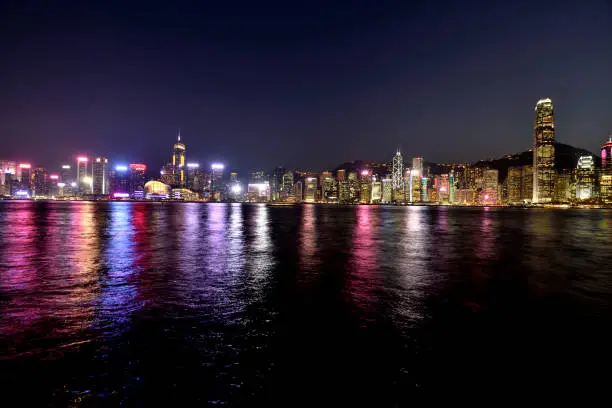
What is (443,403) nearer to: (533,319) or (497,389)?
(497,389)

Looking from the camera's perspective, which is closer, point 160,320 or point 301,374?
point 301,374

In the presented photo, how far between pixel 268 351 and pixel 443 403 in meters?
3.17

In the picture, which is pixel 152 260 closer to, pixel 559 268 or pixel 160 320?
pixel 160 320

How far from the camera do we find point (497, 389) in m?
5.73

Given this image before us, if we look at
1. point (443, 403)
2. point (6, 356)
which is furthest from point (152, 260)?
point (443, 403)

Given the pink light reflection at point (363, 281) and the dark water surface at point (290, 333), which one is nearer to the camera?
the dark water surface at point (290, 333)

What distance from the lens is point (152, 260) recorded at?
17.8 metres

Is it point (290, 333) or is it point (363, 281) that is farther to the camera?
Result: point (363, 281)

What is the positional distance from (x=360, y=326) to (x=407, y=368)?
86.1 inches

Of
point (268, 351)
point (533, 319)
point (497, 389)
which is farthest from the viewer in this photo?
point (533, 319)

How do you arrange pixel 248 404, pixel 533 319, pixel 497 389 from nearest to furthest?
pixel 248 404, pixel 497 389, pixel 533 319

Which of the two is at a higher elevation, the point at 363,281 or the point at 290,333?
the point at 290,333

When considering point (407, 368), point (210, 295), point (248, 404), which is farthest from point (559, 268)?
point (248, 404)

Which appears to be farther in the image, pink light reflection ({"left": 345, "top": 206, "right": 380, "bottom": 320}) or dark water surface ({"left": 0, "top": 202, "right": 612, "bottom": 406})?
pink light reflection ({"left": 345, "top": 206, "right": 380, "bottom": 320})
